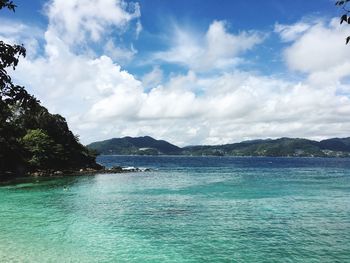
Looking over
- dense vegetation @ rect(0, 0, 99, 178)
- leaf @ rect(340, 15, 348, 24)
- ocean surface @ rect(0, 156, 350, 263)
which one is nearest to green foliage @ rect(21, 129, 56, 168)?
dense vegetation @ rect(0, 0, 99, 178)

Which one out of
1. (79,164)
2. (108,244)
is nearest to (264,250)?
(108,244)

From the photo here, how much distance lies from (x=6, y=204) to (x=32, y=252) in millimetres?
28989

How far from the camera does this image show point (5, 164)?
113m

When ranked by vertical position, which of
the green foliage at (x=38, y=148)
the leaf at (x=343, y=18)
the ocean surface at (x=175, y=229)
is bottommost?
the ocean surface at (x=175, y=229)

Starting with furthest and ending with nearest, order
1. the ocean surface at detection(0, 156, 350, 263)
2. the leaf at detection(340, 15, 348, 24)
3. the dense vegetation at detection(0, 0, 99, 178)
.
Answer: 1. the dense vegetation at detection(0, 0, 99, 178)
2. the ocean surface at detection(0, 156, 350, 263)
3. the leaf at detection(340, 15, 348, 24)

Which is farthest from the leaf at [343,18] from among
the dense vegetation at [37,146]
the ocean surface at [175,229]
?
the dense vegetation at [37,146]

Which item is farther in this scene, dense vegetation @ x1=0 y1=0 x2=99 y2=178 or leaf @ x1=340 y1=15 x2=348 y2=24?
dense vegetation @ x1=0 y1=0 x2=99 y2=178

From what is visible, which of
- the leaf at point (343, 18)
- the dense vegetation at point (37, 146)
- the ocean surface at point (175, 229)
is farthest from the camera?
the dense vegetation at point (37, 146)

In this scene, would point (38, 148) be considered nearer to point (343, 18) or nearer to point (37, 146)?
point (37, 146)

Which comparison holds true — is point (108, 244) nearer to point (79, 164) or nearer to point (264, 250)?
point (264, 250)

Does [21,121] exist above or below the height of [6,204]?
above

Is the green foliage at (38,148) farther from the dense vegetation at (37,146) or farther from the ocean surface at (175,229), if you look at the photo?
the ocean surface at (175,229)

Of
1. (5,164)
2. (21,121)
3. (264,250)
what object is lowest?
(264,250)

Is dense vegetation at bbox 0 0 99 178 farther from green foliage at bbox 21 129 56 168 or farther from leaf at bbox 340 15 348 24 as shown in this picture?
leaf at bbox 340 15 348 24
